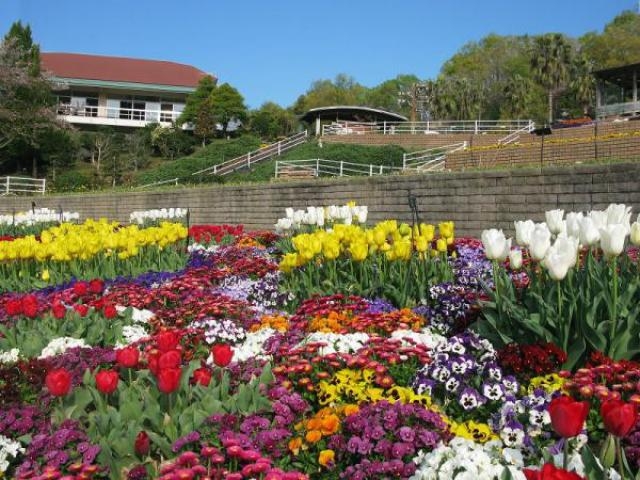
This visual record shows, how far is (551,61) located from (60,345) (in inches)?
2205

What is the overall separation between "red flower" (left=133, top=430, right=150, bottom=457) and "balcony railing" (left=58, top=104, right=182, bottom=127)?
50800 millimetres

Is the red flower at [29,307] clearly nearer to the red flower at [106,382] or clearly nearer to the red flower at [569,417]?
the red flower at [106,382]

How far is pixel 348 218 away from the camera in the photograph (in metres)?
7.56

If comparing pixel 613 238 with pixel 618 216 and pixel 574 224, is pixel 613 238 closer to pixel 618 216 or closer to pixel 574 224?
pixel 618 216

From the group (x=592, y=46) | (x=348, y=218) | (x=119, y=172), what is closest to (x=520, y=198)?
(x=348, y=218)

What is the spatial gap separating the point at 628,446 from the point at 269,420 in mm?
1612

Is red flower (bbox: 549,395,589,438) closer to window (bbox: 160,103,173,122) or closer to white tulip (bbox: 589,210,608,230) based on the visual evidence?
white tulip (bbox: 589,210,608,230)

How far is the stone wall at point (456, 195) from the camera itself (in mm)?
9047

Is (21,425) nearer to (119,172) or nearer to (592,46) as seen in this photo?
(119,172)

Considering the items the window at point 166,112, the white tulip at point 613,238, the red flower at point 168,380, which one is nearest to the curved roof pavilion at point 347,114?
the window at point 166,112

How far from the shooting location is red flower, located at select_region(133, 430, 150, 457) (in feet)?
8.65

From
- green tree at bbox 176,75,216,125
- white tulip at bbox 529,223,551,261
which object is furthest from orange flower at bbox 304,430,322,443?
green tree at bbox 176,75,216,125

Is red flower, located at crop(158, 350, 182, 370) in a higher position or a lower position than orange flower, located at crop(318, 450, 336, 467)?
higher

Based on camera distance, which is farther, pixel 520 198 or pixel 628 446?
pixel 520 198
